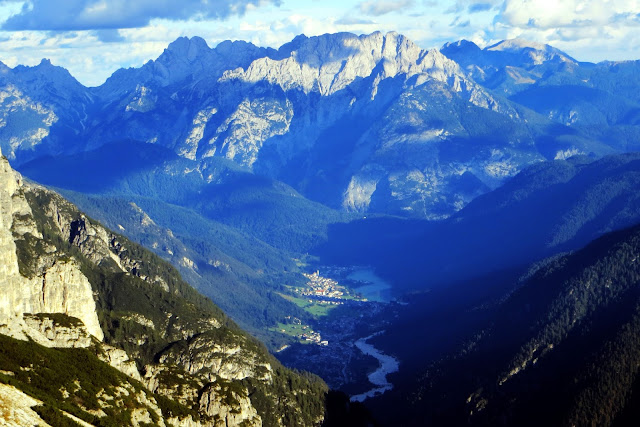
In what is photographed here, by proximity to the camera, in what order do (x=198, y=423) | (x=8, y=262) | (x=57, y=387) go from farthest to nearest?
(x=198, y=423) < (x=8, y=262) < (x=57, y=387)

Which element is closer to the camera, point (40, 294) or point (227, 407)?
point (40, 294)

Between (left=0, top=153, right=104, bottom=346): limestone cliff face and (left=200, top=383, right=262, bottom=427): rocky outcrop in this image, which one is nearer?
(left=0, top=153, right=104, bottom=346): limestone cliff face

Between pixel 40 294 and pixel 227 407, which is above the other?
pixel 40 294

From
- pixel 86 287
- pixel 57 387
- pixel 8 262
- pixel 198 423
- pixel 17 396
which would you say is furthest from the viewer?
pixel 86 287

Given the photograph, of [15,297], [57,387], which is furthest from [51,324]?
[57,387]

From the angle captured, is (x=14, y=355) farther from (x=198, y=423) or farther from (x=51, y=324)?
(x=198, y=423)

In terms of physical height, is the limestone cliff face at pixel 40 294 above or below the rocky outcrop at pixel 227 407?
above

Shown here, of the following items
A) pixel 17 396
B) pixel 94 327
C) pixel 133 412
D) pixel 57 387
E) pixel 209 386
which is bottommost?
pixel 209 386

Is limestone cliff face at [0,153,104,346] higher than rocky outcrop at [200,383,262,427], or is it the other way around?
limestone cliff face at [0,153,104,346]

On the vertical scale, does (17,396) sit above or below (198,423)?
above

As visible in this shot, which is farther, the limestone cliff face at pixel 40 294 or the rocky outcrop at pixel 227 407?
the rocky outcrop at pixel 227 407

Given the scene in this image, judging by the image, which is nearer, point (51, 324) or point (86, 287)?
point (51, 324)
